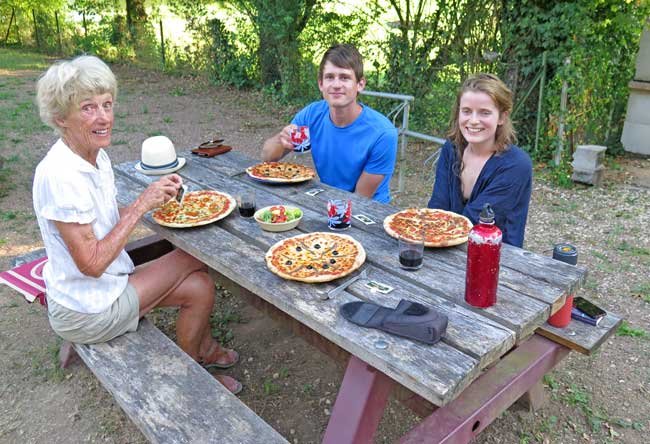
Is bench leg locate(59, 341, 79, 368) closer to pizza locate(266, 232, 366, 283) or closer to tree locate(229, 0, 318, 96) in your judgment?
pizza locate(266, 232, 366, 283)

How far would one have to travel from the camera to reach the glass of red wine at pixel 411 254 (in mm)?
2209

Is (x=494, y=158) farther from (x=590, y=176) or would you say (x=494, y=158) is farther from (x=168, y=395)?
(x=590, y=176)

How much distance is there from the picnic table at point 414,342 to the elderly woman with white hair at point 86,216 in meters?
0.29

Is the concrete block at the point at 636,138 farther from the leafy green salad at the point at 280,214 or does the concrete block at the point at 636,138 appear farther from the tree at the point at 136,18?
the tree at the point at 136,18

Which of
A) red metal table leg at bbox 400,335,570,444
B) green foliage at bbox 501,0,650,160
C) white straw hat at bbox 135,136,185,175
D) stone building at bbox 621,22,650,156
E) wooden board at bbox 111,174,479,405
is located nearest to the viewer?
wooden board at bbox 111,174,479,405

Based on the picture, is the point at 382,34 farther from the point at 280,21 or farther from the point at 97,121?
the point at 97,121

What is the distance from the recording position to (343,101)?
3.37m

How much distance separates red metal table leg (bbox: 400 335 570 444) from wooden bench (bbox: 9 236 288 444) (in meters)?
0.60

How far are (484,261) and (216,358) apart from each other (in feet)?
6.51

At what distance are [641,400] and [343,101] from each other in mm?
2434

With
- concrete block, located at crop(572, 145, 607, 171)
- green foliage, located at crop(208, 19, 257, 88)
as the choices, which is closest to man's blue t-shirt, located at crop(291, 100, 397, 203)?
concrete block, located at crop(572, 145, 607, 171)

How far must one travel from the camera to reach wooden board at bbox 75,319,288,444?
6.23 ft

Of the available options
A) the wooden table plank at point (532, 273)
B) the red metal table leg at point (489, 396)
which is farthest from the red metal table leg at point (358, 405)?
the wooden table plank at point (532, 273)

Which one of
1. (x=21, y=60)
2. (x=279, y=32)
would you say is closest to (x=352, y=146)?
(x=279, y=32)
